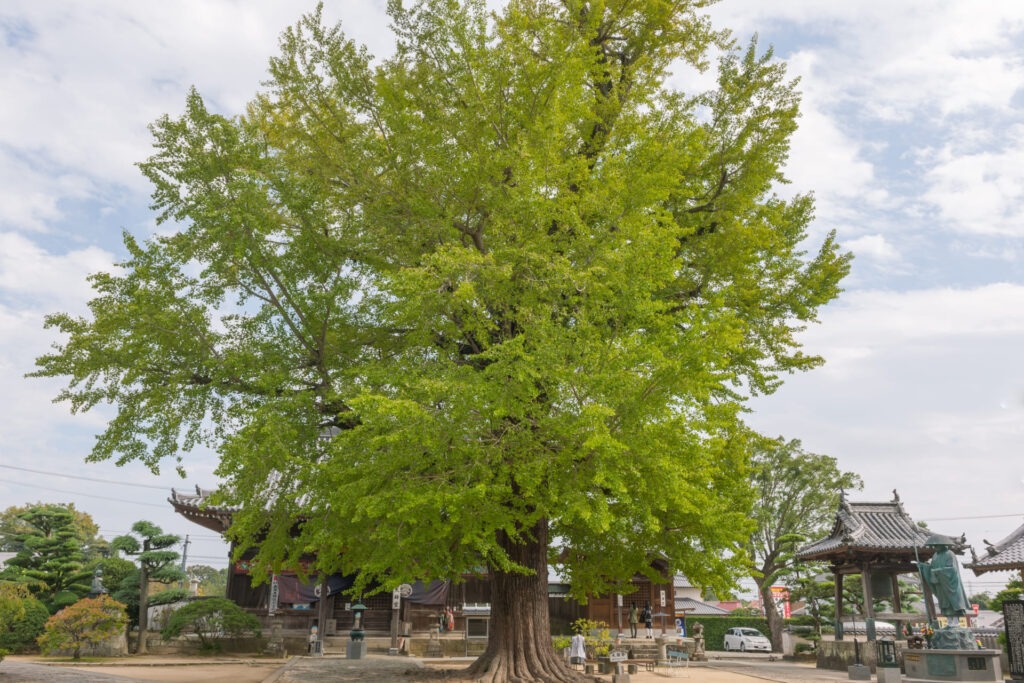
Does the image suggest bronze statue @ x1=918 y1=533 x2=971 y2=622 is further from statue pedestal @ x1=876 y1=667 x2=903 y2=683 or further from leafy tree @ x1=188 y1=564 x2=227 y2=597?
leafy tree @ x1=188 y1=564 x2=227 y2=597

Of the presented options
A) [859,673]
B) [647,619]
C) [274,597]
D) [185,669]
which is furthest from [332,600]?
[859,673]

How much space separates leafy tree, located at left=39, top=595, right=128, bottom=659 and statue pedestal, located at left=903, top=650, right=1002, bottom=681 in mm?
25212

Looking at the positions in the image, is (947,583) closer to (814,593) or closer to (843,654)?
(843,654)

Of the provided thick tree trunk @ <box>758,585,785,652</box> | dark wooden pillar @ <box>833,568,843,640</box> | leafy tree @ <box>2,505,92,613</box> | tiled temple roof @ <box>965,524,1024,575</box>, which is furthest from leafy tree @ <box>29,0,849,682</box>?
thick tree trunk @ <box>758,585,785,652</box>

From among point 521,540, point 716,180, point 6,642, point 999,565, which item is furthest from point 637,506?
point 6,642

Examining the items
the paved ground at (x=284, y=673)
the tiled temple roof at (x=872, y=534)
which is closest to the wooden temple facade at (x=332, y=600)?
the paved ground at (x=284, y=673)

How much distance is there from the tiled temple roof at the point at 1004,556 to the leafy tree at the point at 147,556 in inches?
1078

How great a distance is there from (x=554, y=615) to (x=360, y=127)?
25.1m

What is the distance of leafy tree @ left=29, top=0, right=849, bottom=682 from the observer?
37.9 feet

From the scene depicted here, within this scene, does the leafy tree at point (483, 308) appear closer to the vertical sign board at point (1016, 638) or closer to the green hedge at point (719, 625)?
the vertical sign board at point (1016, 638)

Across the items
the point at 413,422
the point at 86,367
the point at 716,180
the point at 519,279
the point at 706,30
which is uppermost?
the point at 706,30

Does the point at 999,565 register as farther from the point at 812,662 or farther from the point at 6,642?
the point at 6,642

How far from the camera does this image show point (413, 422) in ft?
37.0

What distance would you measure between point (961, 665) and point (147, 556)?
25.8 meters
